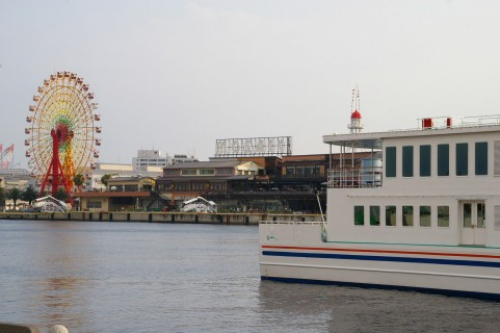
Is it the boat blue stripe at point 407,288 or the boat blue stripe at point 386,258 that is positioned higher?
the boat blue stripe at point 386,258

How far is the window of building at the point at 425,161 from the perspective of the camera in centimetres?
3084

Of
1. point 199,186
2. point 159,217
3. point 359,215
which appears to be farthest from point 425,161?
point 199,186

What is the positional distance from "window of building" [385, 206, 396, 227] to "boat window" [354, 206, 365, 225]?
40.0 inches

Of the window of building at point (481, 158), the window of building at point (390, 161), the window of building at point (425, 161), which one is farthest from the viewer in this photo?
the window of building at point (390, 161)

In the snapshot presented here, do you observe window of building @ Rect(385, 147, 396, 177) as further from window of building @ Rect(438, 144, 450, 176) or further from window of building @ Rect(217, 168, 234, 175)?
window of building @ Rect(217, 168, 234, 175)

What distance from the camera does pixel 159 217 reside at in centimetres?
14075

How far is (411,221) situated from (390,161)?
104 inches

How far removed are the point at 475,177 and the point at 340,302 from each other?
6906mm

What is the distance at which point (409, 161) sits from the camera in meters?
31.4

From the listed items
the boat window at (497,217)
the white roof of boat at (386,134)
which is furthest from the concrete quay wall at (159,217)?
the boat window at (497,217)

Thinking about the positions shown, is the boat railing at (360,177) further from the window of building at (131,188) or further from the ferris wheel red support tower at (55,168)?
the window of building at (131,188)

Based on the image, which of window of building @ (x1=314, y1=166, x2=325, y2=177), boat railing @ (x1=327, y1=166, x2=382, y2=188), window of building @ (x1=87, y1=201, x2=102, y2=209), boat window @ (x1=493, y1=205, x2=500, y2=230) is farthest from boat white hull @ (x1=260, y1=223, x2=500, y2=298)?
window of building @ (x1=87, y1=201, x2=102, y2=209)

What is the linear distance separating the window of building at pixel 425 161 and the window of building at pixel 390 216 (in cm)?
180

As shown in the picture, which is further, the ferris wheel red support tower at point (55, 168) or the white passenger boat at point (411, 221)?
the ferris wheel red support tower at point (55, 168)
